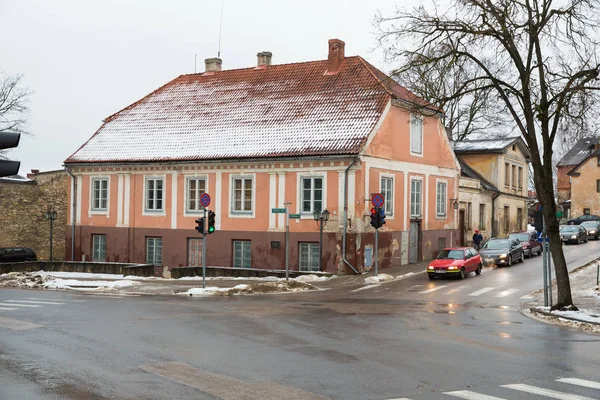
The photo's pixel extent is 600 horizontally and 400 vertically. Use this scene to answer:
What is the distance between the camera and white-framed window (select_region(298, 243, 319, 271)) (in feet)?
112

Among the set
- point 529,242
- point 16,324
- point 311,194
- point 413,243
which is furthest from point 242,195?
point 16,324

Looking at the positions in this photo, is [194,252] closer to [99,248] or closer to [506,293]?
[99,248]

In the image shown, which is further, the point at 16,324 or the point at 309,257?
the point at 309,257

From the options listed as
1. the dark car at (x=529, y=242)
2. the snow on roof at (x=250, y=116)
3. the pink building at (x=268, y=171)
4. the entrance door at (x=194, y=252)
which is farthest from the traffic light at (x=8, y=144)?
the dark car at (x=529, y=242)

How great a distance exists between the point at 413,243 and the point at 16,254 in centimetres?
2409

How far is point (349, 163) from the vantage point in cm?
3316

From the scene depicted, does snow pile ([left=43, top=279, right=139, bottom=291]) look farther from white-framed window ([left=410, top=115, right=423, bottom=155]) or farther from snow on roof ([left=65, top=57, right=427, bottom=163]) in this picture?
white-framed window ([left=410, top=115, right=423, bottom=155])

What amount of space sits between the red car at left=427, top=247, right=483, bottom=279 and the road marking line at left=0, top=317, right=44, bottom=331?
19.2m

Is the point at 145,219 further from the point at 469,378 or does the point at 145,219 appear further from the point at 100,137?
the point at 469,378

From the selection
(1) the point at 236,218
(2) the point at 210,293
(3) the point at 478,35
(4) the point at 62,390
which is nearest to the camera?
(4) the point at 62,390

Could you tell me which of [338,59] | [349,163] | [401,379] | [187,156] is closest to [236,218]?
[187,156]

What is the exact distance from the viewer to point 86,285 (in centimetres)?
2888

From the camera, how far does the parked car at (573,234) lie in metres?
49.6

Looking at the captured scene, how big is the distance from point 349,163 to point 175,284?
9.83m
